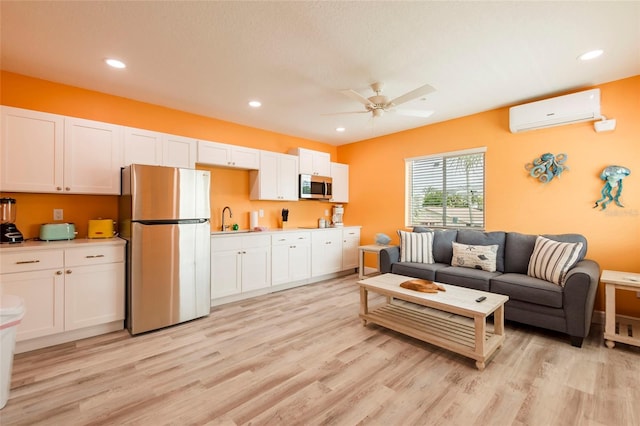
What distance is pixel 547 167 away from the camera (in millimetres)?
3420

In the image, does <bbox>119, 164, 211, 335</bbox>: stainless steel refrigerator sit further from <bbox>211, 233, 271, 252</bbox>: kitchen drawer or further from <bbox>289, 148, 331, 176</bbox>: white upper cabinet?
<bbox>289, 148, 331, 176</bbox>: white upper cabinet

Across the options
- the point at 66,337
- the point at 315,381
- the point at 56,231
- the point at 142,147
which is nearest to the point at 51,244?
the point at 56,231

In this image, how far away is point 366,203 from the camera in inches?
218

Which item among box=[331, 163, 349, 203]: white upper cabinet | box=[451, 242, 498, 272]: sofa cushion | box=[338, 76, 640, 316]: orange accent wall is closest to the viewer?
box=[338, 76, 640, 316]: orange accent wall

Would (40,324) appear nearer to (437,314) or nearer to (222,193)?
(222,193)

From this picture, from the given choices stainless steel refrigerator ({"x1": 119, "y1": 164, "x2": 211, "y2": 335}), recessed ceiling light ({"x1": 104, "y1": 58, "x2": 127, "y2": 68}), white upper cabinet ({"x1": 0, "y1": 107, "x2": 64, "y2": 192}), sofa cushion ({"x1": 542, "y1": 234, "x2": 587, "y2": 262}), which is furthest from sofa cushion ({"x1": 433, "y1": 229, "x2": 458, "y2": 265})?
white upper cabinet ({"x1": 0, "y1": 107, "x2": 64, "y2": 192})

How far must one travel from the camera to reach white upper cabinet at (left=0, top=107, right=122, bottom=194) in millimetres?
2596

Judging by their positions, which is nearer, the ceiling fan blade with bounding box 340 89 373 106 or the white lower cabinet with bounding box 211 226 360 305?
the ceiling fan blade with bounding box 340 89 373 106

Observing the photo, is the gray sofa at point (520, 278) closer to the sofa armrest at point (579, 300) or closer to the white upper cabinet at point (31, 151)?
the sofa armrest at point (579, 300)

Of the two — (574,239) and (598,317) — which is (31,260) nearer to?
(574,239)

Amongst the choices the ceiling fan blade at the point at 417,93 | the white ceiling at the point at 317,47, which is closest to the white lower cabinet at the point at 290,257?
the white ceiling at the point at 317,47

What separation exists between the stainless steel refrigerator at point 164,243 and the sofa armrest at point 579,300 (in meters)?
3.70

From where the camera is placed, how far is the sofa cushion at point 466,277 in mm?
3123

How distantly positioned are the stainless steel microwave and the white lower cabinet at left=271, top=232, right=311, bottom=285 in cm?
76
